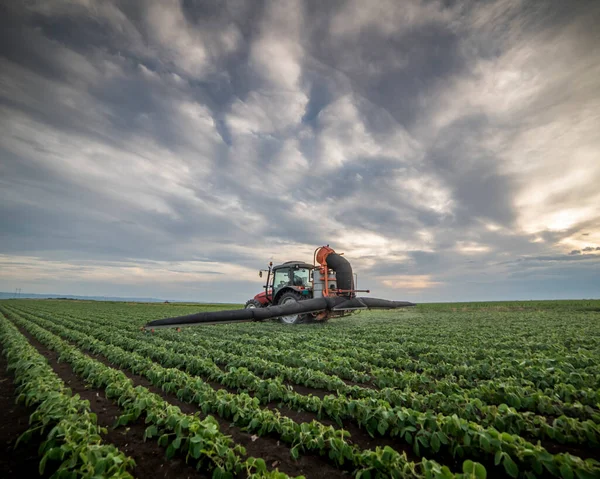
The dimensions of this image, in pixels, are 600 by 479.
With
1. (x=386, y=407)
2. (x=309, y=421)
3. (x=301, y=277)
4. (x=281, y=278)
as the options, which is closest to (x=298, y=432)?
(x=309, y=421)

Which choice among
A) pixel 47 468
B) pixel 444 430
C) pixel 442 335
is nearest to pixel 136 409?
pixel 47 468

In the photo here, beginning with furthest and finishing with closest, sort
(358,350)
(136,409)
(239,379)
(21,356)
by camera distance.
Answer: (358,350) < (21,356) < (239,379) < (136,409)

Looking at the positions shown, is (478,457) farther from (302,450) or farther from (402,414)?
(302,450)

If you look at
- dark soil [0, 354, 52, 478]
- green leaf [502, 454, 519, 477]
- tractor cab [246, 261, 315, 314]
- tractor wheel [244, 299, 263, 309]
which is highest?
tractor cab [246, 261, 315, 314]

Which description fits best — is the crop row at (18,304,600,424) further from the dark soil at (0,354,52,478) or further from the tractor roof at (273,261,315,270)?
the tractor roof at (273,261,315,270)

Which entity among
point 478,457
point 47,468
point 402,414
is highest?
point 402,414

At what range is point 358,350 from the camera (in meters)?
8.40

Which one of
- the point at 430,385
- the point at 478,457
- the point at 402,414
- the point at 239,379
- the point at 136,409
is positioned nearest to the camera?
the point at 478,457

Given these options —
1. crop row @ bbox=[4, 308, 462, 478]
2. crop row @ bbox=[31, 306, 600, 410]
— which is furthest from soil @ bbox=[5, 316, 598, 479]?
crop row @ bbox=[31, 306, 600, 410]

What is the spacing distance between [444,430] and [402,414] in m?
0.48

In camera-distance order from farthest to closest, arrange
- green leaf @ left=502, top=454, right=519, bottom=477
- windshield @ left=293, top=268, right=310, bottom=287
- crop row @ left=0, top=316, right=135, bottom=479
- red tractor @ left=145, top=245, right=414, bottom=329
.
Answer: windshield @ left=293, top=268, right=310, bottom=287 < red tractor @ left=145, top=245, right=414, bottom=329 < crop row @ left=0, top=316, right=135, bottom=479 < green leaf @ left=502, top=454, right=519, bottom=477

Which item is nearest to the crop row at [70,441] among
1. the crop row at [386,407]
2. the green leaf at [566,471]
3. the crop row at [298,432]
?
the crop row at [298,432]

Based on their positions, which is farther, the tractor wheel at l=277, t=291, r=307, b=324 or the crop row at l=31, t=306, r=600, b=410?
the tractor wheel at l=277, t=291, r=307, b=324

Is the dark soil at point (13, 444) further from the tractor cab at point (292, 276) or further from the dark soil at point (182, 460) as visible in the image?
the tractor cab at point (292, 276)
